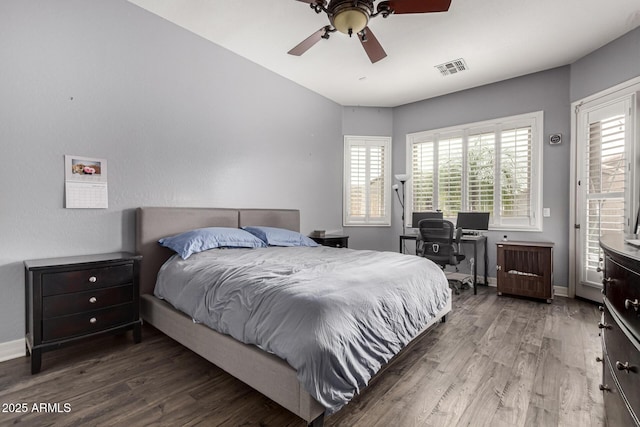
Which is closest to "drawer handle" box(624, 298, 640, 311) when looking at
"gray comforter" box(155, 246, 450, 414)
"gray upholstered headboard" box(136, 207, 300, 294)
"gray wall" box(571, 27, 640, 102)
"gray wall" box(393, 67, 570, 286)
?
"gray comforter" box(155, 246, 450, 414)

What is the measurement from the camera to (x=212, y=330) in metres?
1.93

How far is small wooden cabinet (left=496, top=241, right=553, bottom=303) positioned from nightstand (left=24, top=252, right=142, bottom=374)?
4123mm

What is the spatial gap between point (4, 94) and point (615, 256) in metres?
3.76

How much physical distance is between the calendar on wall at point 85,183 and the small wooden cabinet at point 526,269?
4492mm

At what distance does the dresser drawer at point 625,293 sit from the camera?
104 cm

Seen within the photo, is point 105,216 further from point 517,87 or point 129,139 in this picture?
point 517,87

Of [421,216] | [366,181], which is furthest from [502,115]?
[366,181]

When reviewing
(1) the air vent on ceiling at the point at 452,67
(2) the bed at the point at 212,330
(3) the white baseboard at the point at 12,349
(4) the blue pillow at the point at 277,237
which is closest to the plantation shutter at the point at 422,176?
(1) the air vent on ceiling at the point at 452,67

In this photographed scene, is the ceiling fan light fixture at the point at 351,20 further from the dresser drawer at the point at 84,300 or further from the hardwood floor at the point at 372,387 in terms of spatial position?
→ the dresser drawer at the point at 84,300

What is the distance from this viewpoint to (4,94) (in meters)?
2.18

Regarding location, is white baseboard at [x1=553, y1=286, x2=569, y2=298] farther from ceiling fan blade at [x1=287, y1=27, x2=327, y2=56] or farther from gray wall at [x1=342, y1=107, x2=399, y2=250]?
ceiling fan blade at [x1=287, y1=27, x2=327, y2=56]

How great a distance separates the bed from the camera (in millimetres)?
1445

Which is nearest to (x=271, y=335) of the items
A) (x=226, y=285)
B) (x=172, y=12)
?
(x=226, y=285)

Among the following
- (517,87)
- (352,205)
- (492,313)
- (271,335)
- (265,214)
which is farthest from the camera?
(352,205)
